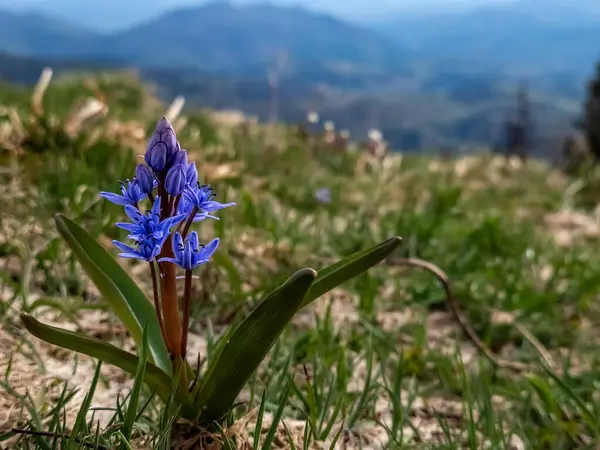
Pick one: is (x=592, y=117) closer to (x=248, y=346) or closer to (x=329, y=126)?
(x=329, y=126)

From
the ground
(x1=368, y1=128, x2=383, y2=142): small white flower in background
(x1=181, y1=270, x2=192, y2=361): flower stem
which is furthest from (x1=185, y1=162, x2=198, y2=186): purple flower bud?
(x1=368, y1=128, x2=383, y2=142): small white flower in background

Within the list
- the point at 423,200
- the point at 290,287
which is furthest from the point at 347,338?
the point at 423,200

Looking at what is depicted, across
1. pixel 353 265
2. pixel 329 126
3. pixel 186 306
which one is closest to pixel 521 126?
pixel 329 126

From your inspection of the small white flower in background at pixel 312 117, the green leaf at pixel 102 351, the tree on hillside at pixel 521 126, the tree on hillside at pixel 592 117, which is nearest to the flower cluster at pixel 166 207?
the green leaf at pixel 102 351

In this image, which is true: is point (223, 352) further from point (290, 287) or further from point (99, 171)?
point (99, 171)

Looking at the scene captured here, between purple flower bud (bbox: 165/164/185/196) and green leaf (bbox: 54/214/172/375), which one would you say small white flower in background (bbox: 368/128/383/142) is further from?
purple flower bud (bbox: 165/164/185/196)
